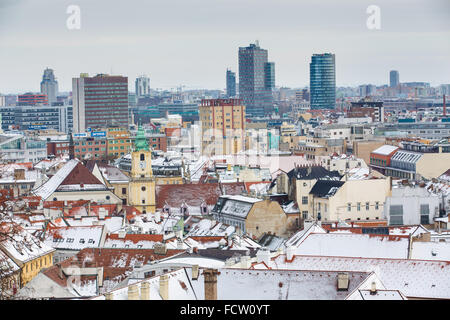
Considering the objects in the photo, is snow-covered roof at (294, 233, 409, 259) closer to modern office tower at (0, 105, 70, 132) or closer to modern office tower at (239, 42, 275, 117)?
modern office tower at (239, 42, 275, 117)

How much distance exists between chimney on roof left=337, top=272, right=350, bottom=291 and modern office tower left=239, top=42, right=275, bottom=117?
2346 inches

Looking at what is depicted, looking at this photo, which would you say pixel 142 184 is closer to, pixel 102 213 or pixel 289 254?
pixel 102 213

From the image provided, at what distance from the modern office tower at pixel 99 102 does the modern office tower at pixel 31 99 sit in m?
16.0

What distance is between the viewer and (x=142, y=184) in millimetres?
27484

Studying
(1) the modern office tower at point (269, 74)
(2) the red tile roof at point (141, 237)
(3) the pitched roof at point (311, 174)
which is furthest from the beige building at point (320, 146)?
(2) the red tile roof at point (141, 237)

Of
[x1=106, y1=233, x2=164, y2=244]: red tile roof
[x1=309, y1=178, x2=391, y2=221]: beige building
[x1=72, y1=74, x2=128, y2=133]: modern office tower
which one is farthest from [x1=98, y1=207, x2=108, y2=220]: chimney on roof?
[x1=72, y1=74, x2=128, y2=133]: modern office tower

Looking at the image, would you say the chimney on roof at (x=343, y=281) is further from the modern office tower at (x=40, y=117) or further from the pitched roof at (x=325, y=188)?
the modern office tower at (x=40, y=117)

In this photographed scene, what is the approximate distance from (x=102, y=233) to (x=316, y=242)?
4.75 meters

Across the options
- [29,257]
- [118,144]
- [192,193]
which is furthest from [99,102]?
[29,257]

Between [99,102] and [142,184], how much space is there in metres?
39.4
